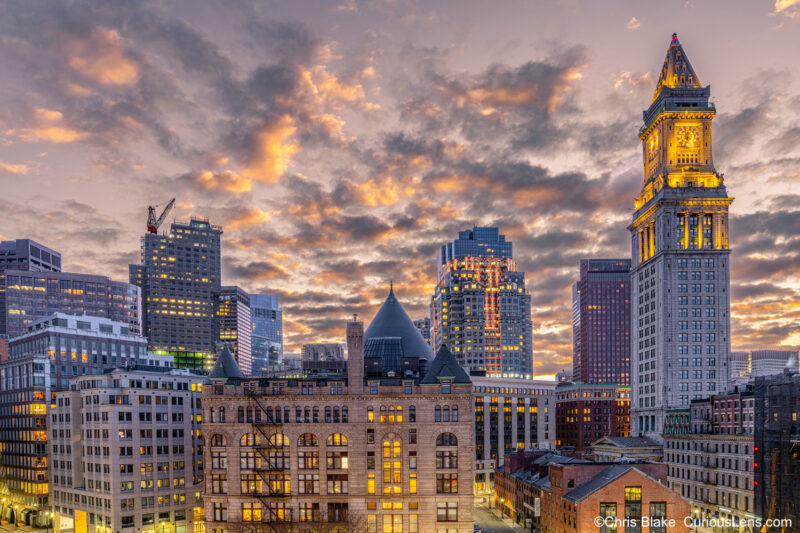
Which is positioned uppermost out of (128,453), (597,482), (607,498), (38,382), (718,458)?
(38,382)

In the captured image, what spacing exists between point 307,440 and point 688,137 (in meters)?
134

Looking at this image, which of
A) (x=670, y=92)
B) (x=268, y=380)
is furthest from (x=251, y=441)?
(x=670, y=92)

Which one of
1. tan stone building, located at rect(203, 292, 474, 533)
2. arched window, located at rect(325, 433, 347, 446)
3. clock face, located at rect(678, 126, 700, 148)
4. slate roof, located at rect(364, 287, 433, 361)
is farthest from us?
clock face, located at rect(678, 126, 700, 148)

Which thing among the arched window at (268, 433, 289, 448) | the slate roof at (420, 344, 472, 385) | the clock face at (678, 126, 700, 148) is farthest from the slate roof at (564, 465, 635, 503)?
the clock face at (678, 126, 700, 148)

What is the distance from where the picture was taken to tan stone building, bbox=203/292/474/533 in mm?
99375

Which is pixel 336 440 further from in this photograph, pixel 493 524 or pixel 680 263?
pixel 680 263

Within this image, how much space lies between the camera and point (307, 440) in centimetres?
10112

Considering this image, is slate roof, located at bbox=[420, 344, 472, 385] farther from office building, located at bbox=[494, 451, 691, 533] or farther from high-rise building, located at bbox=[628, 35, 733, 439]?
high-rise building, located at bbox=[628, 35, 733, 439]

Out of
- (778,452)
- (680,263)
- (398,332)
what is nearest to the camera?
(778,452)

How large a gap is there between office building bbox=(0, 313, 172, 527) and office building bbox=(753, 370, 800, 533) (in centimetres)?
13009

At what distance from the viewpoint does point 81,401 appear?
129m

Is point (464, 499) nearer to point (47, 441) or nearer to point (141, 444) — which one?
point (141, 444)

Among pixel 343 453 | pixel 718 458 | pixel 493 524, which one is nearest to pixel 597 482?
pixel 343 453

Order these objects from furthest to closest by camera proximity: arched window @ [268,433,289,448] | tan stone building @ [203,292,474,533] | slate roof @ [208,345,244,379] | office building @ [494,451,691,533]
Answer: slate roof @ [208,345,244,379] → arched window @ [268,433,289,448] → tan stone building @ [203,292,474,533] → office building @ [494,451,691,533]
